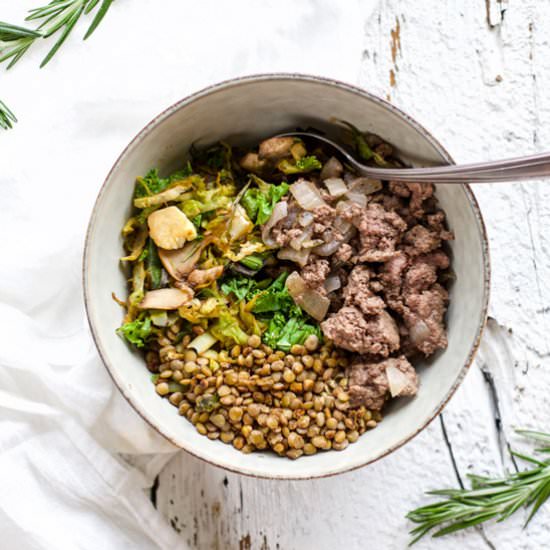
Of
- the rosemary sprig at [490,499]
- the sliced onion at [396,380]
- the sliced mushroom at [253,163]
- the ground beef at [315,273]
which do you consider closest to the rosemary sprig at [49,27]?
the sliced mushroom at [253,163]

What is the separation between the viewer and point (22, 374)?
2.78 metres

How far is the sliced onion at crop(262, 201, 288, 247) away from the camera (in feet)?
8.25

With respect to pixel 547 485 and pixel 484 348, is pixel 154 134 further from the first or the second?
pixel 547 485

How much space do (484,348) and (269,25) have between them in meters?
1.54

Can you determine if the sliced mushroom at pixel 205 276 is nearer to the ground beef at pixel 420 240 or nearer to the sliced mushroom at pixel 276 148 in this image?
the sliced mushroom at pixel 276 148

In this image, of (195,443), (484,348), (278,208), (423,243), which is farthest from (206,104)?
(484,348)

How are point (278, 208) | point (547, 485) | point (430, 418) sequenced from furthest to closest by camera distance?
point (547, 485), point (278, 208), point (430, 418)

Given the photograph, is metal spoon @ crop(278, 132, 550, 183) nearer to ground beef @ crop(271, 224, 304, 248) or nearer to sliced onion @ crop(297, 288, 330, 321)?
ground beef @ crop(271, 224, 304, 248)

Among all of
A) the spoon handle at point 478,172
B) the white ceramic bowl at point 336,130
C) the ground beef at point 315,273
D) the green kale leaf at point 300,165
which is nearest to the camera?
the spoon handle at point 478,172

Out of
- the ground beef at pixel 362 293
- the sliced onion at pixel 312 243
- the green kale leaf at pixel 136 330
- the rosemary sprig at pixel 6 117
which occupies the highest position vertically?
the rosemary sprig at pixel 6 117

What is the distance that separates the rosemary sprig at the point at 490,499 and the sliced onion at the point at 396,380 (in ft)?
1.83

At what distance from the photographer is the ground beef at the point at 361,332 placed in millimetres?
2436

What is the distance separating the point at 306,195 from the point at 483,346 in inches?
37.2

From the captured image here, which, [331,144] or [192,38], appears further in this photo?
[192,38]
